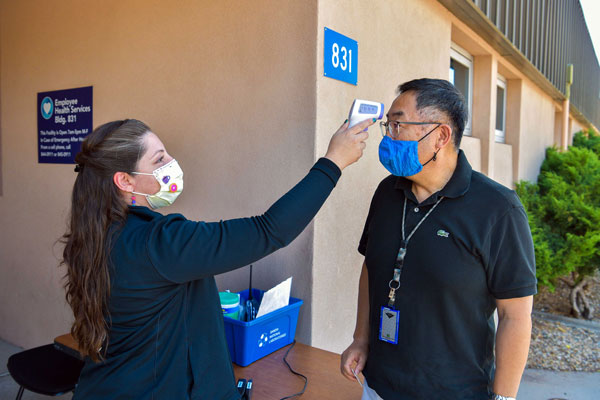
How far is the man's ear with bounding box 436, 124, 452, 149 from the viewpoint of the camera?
63.8 inches

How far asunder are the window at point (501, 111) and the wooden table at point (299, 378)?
18.3 ft

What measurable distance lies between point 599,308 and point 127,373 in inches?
286

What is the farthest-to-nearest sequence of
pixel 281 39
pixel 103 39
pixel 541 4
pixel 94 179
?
pixel 541 4
pixel 103 39
pixel 281 39
pixel 94 179

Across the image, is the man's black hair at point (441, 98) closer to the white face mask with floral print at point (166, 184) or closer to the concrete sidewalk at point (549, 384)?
the white face mask with floral print at point (166, 184)

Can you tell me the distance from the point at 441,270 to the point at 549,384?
3718 millimetres

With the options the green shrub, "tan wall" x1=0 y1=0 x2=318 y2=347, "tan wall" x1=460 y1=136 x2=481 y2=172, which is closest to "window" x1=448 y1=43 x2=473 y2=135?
"tan wall" x1=460 y1=136 x2=481 y2=172

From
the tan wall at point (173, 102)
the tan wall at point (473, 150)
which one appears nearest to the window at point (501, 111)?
the tan wall at point (473, 150)

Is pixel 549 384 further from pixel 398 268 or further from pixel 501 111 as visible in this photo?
pixel 501 111

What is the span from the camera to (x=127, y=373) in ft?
4.64

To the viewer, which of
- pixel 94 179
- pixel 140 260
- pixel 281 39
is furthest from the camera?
pixel 281 39

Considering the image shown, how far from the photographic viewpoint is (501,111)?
22.6ft

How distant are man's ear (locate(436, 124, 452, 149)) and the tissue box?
1148mm

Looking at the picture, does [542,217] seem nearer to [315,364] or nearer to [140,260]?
[315,364]

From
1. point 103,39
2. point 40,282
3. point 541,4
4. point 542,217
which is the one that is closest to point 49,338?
point 40,282
